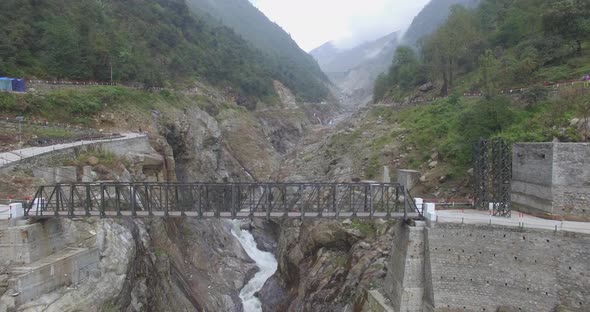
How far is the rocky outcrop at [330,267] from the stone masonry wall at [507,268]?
18.0 feet

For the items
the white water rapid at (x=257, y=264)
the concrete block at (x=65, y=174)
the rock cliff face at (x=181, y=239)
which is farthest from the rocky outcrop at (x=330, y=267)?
the concrete block at (x=65, y=174)

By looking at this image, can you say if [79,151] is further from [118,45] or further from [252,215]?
[118,45]

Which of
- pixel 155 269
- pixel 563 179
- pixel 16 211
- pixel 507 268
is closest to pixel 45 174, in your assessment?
pixel 16 211

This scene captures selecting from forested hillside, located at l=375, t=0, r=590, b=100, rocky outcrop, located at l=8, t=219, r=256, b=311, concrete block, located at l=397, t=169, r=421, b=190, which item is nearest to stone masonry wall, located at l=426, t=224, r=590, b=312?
concrete block, located at l=397, t=169, r=421, b=190

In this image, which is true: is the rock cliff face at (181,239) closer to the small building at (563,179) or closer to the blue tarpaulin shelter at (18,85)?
the blue tarpaulin shelter at (18,85)

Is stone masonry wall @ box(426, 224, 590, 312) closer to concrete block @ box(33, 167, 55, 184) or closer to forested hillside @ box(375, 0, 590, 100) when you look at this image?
forested hillside @ box(375, 0, 590, 100)

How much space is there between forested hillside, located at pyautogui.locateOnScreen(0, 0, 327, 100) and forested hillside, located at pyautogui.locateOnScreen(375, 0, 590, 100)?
4028 centimetres

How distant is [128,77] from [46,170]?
31336 mm

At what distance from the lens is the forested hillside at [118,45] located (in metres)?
47.8

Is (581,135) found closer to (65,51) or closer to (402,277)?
(402,277)

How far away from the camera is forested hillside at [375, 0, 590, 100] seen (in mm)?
36062

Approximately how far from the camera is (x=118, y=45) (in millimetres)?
60281

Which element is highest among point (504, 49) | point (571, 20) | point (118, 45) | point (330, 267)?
point (118, 45)

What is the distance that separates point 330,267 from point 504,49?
36.9 metres
